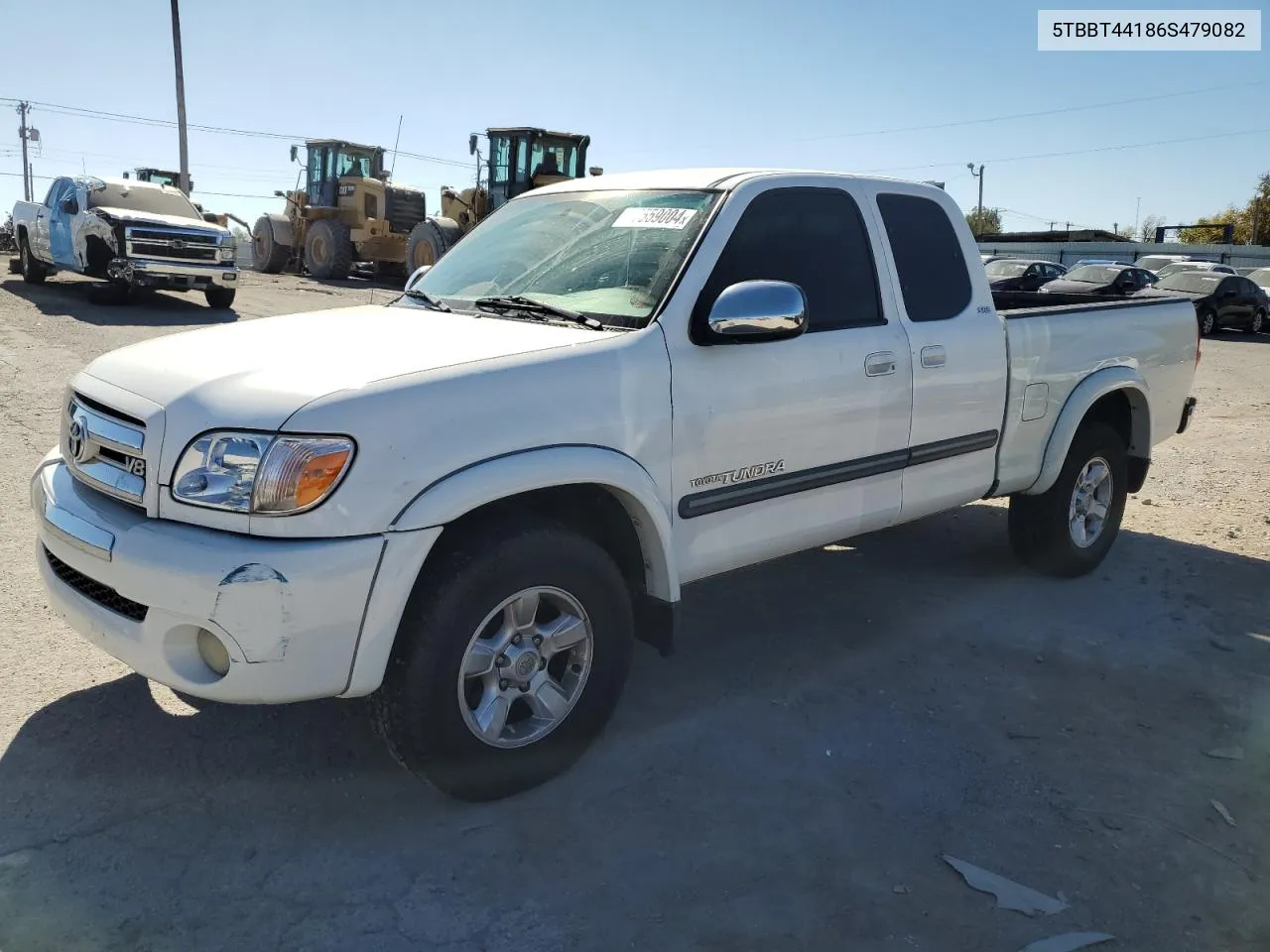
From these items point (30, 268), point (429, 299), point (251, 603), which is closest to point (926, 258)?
point (429, 299)

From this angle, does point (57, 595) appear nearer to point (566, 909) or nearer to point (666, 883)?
point (566, 909)

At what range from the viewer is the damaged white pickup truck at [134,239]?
15609 millimetres

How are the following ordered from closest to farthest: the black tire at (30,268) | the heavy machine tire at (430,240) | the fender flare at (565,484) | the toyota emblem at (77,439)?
the fender flare at (565,484)
the toyota emblem at (77,439)
the black tire at (30,268)
the heavy machine tire at (430,240)

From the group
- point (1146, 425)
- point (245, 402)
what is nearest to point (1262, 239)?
point (1146, 425)

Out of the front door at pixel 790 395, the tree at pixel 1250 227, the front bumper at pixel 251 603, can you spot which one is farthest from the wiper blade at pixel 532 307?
the tree at pixel 1250 227

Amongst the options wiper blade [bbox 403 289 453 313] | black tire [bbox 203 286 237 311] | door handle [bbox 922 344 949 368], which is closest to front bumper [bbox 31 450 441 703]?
wiper blade [bbox 403 289 453 313]

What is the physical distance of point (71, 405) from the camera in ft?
11.1

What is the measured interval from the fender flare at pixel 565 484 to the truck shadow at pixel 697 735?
26.4 inches

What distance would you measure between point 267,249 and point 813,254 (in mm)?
26568

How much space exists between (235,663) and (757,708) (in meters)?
1.97

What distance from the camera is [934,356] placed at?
4281 millimetres

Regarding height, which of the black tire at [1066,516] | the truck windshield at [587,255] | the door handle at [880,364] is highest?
the truck windshield at [587,255]

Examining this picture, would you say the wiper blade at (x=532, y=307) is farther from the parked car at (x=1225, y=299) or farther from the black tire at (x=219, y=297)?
the parked car at (x=1225, y=299)

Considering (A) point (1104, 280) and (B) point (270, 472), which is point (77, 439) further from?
Result: (A) point (1104, 280)
